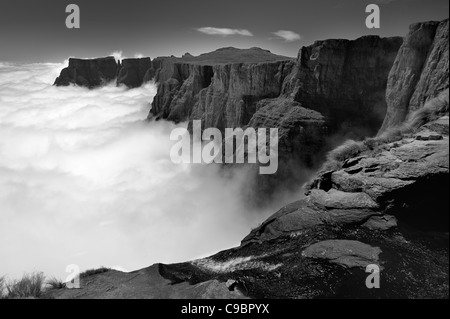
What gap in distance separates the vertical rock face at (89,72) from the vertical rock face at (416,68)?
191087mm

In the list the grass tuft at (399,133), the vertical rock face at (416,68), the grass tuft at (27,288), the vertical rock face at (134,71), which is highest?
the vertical rock face at (134,71)

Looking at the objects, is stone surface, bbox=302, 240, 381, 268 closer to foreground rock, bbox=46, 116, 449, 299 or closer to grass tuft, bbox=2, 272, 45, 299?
foreground rock, bbox=46, 116, 449, 299

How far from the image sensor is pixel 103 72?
189750 mm

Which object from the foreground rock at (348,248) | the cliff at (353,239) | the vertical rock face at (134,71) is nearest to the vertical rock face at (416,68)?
the cliff at (353,239)

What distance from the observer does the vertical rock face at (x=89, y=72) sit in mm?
186000

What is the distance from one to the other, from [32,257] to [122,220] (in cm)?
1710

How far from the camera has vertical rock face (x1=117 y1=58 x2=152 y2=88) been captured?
174750 millimetres

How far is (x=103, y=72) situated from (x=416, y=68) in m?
196

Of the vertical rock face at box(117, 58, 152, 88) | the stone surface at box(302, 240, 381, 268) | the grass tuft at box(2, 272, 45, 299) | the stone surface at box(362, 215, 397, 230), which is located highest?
the vertical rock face at box(117, 58, 152, 88)


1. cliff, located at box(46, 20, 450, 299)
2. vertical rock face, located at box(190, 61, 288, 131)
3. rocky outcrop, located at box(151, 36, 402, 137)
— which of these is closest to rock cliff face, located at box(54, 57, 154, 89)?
vertical rock face, located at box(190, 61, 288, 131)

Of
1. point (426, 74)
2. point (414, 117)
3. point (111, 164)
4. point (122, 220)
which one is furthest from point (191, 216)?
point (111, 164)

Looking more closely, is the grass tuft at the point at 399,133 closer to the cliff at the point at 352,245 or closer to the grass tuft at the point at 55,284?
the cliff at the point at 352,245

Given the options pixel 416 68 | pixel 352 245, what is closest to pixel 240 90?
pixel 416 68

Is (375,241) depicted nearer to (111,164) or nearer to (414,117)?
(414,117)
